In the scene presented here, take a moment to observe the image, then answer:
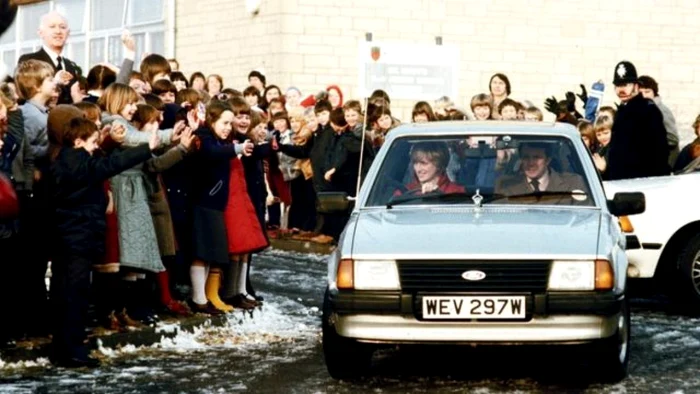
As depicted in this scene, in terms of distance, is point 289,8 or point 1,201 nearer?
point 1,201

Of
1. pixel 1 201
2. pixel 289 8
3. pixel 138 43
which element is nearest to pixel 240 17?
pixel 289 8

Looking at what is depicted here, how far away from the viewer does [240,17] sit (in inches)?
1121

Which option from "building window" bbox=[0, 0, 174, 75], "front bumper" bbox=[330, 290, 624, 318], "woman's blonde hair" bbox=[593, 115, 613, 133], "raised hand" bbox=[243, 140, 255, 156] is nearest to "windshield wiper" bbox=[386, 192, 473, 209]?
"front bumper" bbox=[330, 290, 624, 318]

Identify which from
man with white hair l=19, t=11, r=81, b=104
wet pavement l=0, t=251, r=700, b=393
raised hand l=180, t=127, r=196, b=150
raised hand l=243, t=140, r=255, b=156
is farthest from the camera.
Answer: man with white hair l=19, t=11, r=81, b=104

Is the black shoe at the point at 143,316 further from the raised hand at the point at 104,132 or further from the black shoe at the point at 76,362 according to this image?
the black shoe at the point at 76,362

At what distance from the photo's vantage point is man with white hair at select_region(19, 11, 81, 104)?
1345 cm

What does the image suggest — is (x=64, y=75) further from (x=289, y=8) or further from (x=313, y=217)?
(x=289, y=8)

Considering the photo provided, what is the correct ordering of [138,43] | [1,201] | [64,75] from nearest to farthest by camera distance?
1. [1,201]
2. [64,75]
3. [138,43]

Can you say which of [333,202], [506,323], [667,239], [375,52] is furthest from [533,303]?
[375,52]

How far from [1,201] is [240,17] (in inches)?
855

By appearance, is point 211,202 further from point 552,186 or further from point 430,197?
point 552,186

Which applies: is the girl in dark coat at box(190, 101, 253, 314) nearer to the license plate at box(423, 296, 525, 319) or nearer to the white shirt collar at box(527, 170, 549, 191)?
the white shirt collar at box(527, 170, 549, 191)

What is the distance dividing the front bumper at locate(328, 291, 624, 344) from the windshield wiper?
4.60 feet

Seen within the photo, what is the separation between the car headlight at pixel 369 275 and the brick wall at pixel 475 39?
703 inches
